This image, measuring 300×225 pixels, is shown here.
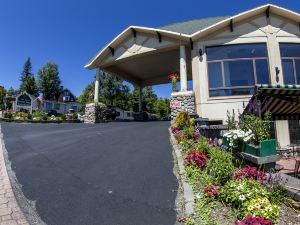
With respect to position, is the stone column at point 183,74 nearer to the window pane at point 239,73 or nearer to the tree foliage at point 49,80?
the window pane at point 239,73

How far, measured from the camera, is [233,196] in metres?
4.22

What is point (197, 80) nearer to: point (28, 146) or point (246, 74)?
point (246, 74)

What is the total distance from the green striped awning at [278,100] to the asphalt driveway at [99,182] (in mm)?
3641

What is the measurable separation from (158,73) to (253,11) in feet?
37.0

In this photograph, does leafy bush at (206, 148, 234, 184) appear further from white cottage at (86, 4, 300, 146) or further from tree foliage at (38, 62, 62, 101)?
tree foliage at (38, 62, 62, 101)

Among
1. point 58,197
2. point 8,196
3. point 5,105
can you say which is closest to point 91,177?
point 58,197

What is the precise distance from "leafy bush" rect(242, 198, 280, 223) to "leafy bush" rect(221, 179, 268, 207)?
0.13 meters

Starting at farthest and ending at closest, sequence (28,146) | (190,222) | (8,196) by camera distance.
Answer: (28,146)
(8,196)
(190,222)

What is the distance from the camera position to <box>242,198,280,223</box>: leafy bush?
3664mm

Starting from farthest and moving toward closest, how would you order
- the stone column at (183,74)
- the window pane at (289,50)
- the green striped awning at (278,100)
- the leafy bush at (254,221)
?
1. the stone column at (183,74)
2. the window pane at (289,50)
3. the green striped awning at (278,100)
4. the leafy bush at (254,221)

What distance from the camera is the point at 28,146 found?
9.65 meters

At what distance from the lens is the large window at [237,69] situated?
13672 millimetres

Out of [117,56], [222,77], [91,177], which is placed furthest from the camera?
[117,56]

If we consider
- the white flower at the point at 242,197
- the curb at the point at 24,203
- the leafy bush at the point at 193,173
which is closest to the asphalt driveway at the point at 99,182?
the curb at the point at 24,203
